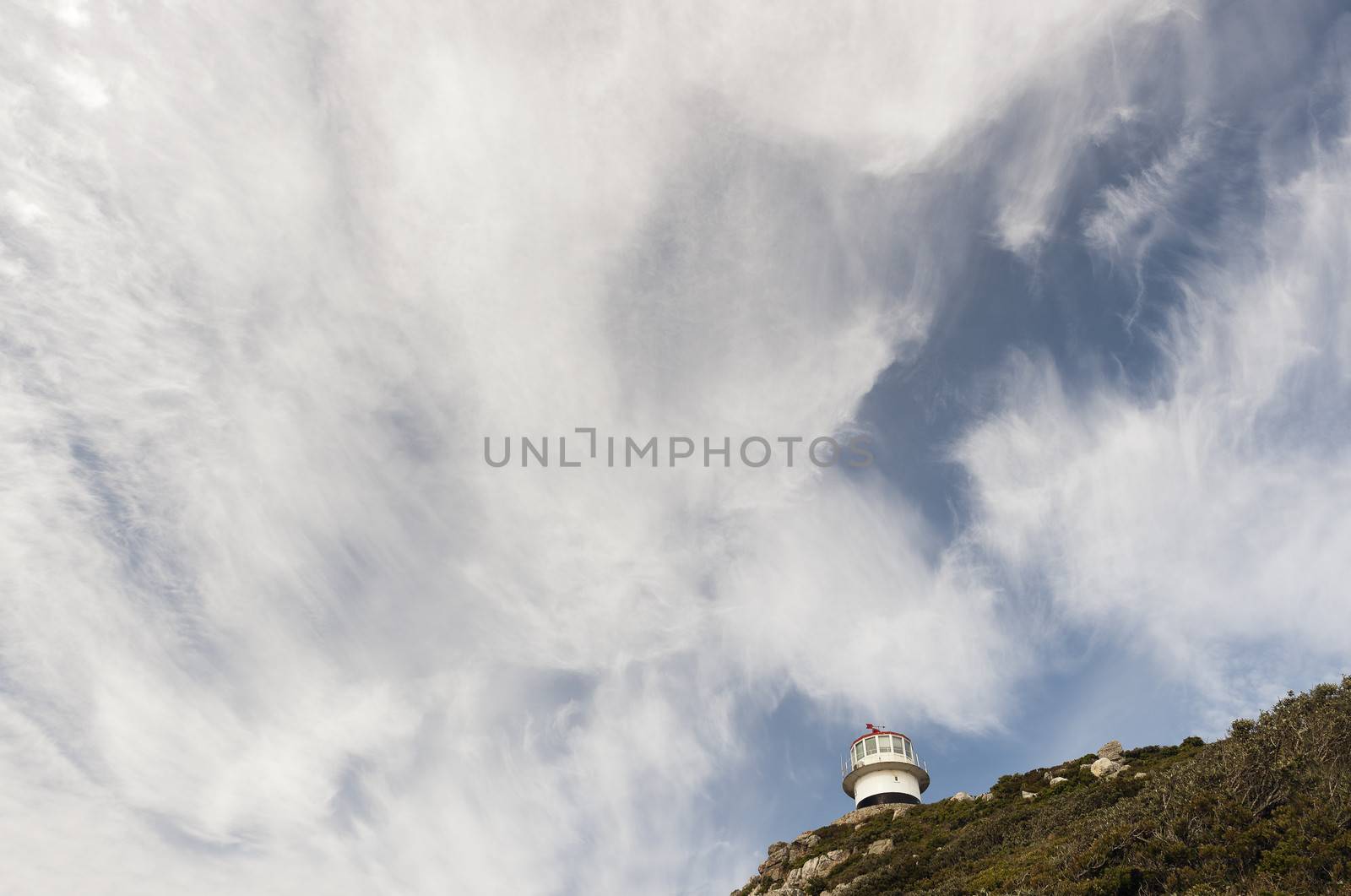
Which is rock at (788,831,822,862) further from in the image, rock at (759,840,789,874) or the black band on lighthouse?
the black band on lighthouse

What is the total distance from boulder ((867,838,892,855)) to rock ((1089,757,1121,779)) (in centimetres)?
1215

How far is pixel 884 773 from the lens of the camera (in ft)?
194

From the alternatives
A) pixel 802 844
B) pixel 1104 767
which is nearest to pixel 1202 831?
pixel 1104 767

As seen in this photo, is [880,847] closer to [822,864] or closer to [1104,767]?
[822,864]

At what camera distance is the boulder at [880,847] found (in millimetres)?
41281

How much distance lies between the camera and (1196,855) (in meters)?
17.8

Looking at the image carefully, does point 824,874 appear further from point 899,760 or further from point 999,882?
point 999,882

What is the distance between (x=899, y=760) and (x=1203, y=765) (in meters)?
40.5

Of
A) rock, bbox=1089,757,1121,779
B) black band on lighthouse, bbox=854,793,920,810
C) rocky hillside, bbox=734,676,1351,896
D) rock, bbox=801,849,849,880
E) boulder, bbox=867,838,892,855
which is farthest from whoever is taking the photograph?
black band on lighthouse, bbox=854,793,920,810

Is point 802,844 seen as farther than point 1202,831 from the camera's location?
Yes

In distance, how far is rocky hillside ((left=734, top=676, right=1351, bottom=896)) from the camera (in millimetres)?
16516

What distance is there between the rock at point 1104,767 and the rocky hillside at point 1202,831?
3.72 metres

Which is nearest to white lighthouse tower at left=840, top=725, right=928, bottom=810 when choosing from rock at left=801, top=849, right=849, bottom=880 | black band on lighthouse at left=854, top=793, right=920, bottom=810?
black band on lighthouse at left=854, top=793, right=920, bottom=810

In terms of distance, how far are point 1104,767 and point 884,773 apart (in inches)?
911
